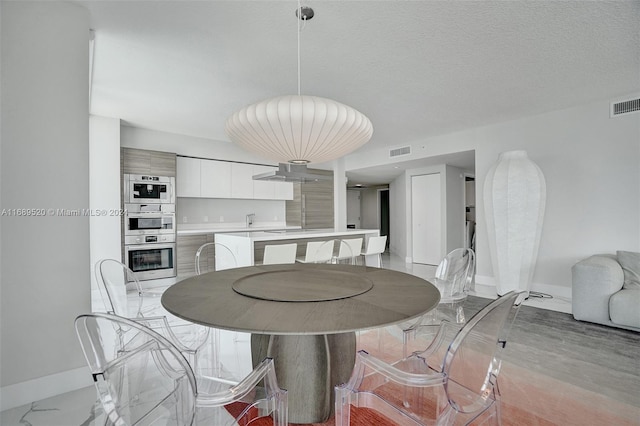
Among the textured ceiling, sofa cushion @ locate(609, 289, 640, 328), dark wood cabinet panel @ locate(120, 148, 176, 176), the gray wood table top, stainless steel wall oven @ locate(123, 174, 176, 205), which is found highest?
the textured ceiling

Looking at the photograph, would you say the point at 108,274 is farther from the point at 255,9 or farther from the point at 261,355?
the point at 255,9

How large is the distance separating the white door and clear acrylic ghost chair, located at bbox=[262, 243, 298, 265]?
14.5ft

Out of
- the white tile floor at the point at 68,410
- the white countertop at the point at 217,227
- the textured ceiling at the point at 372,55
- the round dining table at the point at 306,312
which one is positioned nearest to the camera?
the round dining table at the point at 306,312

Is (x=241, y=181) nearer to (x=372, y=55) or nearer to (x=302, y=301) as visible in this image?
(x=372, y=55)

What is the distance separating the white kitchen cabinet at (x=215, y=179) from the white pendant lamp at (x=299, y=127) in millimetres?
3722

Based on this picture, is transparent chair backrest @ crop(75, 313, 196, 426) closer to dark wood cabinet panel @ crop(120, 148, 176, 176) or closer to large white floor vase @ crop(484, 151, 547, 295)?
dark wood cabinet panel @ crop(120, 148, 176, 176)

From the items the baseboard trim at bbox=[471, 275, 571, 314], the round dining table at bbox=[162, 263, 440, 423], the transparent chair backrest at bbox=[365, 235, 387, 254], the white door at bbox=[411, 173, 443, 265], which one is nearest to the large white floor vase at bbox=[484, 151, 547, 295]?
the baseboard trim at bbox=[471, 275, 571, 314]

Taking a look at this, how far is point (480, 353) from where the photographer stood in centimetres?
120

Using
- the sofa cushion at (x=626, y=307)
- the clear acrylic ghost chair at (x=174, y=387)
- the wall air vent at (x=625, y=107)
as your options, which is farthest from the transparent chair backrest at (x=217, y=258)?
the wall air vent at (x=625, y=107)

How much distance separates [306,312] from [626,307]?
133 inches

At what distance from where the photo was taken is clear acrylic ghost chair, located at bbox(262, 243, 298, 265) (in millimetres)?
3270

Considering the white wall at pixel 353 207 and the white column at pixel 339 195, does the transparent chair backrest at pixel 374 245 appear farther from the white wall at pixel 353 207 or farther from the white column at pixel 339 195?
the white wall at pixel 353 207

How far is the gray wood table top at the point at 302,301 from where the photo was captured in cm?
116

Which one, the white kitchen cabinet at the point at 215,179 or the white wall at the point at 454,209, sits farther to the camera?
the white wall at the point at 454,209
